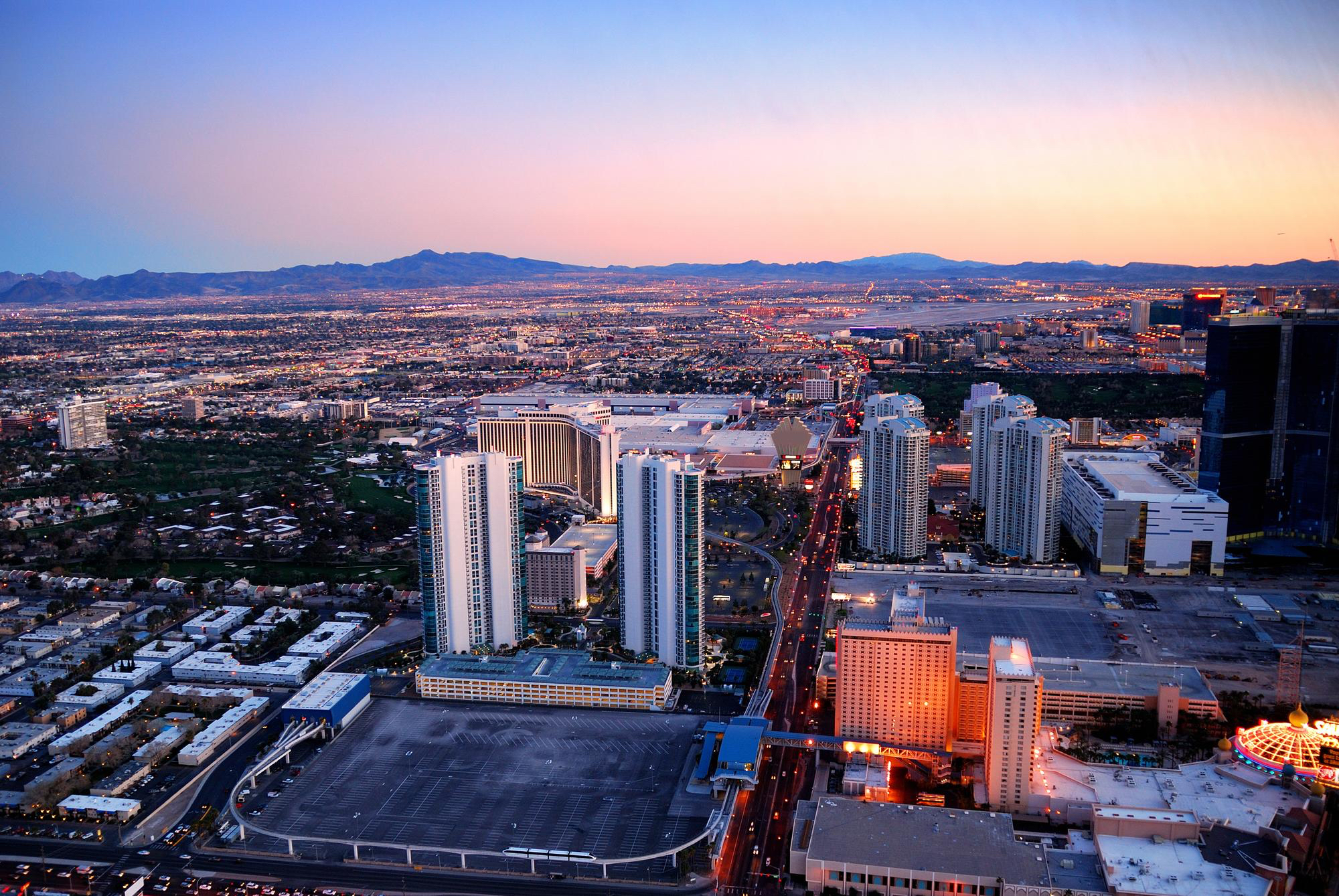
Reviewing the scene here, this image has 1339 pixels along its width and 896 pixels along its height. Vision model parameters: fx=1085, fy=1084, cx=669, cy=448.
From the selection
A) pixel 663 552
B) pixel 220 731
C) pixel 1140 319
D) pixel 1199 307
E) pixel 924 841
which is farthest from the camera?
pixel 1140 319

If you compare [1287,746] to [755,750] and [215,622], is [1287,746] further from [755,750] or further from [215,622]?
[215,622]

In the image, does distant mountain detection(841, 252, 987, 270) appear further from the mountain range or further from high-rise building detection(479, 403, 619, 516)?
high-rise building detection(479, 403, 619, 516)

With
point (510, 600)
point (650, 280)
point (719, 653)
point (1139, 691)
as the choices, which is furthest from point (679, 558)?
point (650, 280)

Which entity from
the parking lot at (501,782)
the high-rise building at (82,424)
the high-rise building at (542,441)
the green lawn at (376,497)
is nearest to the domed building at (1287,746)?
the parking lot at (501,782)

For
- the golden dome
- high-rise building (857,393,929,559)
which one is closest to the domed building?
the golden dome

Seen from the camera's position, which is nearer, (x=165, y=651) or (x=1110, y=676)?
(x=1110, y=676)

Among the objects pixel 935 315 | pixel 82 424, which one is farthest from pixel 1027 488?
pixel 935 315

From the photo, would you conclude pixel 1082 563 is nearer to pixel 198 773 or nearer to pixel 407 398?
pixel 198 773
